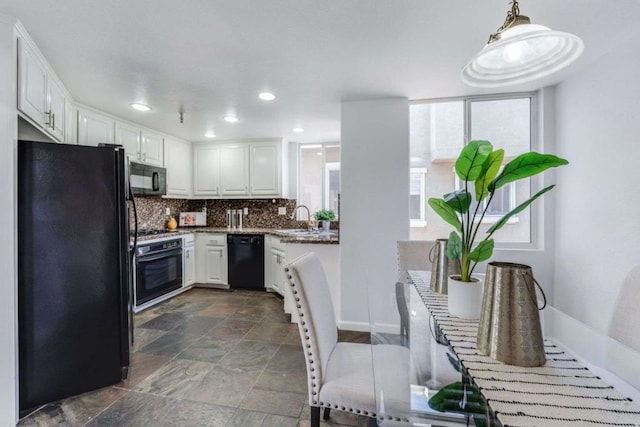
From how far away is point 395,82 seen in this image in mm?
2455

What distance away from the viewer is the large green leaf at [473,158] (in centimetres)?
98

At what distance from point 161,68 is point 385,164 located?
205cm

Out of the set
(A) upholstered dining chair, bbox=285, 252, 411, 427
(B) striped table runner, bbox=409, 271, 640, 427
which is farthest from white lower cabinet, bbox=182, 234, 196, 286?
(B) striped table runner, bbox=409, 271, 640, 427

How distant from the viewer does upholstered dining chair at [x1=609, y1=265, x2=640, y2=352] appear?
4.01ft

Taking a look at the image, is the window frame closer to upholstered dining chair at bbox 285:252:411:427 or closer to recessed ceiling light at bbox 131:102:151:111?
upholstered dining chair at bbox 285:252:411:427

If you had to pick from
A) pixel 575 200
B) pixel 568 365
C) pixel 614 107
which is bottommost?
pixel 568 365

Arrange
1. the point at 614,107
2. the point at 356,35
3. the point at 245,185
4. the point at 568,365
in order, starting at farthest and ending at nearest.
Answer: the point at 245,185 < the point at 614,107 < the point at 356,35 < the point at 568,365

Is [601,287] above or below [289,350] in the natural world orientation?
above

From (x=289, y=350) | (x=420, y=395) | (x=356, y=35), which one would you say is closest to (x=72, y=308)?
(x=289, y=350)

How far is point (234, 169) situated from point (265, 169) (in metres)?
0.51

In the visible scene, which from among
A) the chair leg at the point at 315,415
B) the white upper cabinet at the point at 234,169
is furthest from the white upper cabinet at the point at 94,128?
the chair leg at the point at 315,415

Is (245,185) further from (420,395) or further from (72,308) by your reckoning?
(420,395)

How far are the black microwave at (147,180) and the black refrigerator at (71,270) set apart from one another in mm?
1534

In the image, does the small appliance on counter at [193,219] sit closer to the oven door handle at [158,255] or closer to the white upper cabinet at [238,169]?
the white upper cabinet at [238,169]
